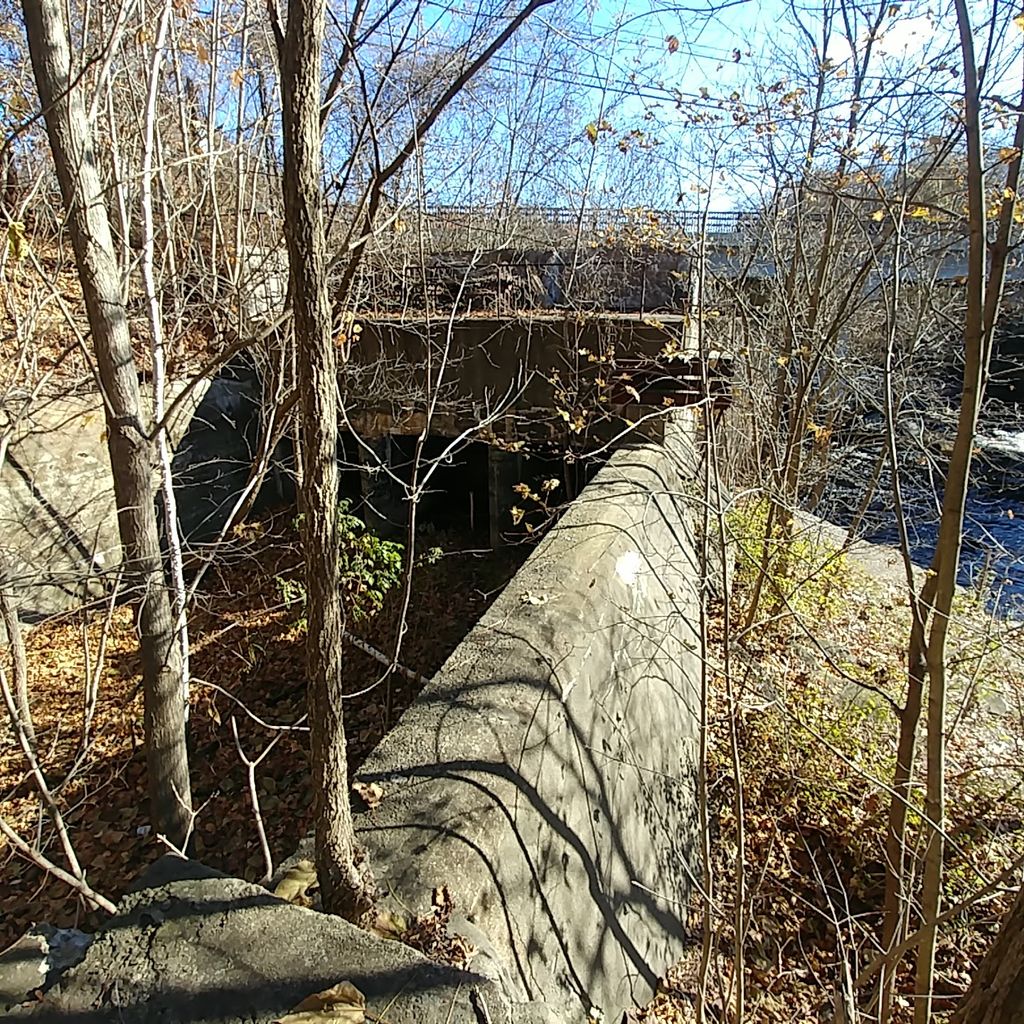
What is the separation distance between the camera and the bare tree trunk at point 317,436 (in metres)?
1.33

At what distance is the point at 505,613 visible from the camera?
346 centimetres

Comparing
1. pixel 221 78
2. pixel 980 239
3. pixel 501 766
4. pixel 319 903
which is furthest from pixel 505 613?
pixel 221 78

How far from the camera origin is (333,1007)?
1391 mm

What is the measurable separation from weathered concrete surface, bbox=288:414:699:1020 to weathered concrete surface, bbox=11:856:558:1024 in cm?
42

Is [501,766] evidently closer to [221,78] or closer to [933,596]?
[933,596]

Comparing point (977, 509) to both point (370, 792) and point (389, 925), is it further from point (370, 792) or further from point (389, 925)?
point (389, 925)

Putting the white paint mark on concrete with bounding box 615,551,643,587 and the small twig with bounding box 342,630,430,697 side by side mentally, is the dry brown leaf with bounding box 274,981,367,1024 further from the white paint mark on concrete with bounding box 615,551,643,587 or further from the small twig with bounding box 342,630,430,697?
the white paint mark on concrete with bounding box 615,551,643,587

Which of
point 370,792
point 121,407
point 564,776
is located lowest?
point 564,776

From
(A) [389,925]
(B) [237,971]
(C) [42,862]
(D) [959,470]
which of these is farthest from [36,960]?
(D) [959,470]

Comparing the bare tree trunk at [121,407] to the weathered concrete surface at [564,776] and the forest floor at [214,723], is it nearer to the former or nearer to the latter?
the forest floor at [214,723]

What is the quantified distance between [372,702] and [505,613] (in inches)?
162

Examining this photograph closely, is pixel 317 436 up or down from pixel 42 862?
up

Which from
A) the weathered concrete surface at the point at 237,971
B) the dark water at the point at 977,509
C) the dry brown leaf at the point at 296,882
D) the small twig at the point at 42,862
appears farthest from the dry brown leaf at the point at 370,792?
the dark water at the point at 977,509

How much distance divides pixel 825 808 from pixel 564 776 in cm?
351
